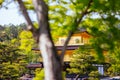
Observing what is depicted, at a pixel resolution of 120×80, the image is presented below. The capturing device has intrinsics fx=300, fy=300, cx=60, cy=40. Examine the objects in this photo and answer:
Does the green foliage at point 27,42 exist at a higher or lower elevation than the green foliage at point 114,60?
higher

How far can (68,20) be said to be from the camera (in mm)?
5840

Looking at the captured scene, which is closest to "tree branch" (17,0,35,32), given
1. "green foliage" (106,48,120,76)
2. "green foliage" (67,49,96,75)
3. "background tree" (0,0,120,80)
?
"background tree" (0,0,120,80)

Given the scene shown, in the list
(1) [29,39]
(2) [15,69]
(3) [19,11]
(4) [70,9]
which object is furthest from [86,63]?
A: (3) [19,11]

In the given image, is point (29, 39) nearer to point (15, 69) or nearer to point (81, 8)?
point (81, 8)

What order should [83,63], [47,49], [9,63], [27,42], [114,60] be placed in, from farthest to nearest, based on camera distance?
1. [9,63]
2. [114,60]
3. [83,63]
4. [27,42]
5. [47,49]

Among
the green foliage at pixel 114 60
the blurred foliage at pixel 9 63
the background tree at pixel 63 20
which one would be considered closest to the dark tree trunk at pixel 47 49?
the background tree at pixel 63 20

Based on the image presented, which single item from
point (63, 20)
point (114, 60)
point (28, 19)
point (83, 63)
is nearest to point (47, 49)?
point (28, 19)

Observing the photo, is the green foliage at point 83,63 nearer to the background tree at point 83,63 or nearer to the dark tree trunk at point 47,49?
the background tree at point 83,63

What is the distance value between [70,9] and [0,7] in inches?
56.4

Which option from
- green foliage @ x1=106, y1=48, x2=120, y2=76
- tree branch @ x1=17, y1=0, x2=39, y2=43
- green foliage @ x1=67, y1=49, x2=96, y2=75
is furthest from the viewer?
green foliage @ x1=67, y1=49, x2=96, y2=75

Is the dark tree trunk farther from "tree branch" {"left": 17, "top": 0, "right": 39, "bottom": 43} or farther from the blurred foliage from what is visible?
the blurred foliage

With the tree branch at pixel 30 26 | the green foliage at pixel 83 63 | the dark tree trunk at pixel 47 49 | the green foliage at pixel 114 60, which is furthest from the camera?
the green foliage at pixel 83 63

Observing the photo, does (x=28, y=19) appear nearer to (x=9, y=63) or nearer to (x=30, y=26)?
(x=30, y=26)

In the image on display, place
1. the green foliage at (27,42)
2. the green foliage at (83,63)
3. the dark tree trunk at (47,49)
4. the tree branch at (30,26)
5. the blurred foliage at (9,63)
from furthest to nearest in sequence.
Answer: the blurred foliage at (9,63) → the green foliage at (83,63) → the green foliage at (27,42) → the tree branch at (30,26) → the dark tree trunk at (47,49)
